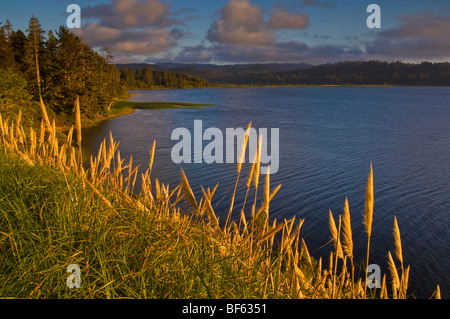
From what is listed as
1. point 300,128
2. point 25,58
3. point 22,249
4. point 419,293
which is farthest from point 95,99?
point 22,249

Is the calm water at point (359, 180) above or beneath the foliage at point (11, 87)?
beneath

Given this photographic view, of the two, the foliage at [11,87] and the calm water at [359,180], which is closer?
the calm water at [359,180]

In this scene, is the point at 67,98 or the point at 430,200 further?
the point at 67,98

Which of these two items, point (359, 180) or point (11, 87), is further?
point (11, 87)

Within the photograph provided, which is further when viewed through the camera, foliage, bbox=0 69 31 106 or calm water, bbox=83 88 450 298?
foliage, bbox=0 69 31 106

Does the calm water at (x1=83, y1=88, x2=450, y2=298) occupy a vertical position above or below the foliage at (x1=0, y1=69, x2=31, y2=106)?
below

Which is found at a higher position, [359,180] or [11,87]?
[11,87]

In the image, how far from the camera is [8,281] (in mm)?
3393
